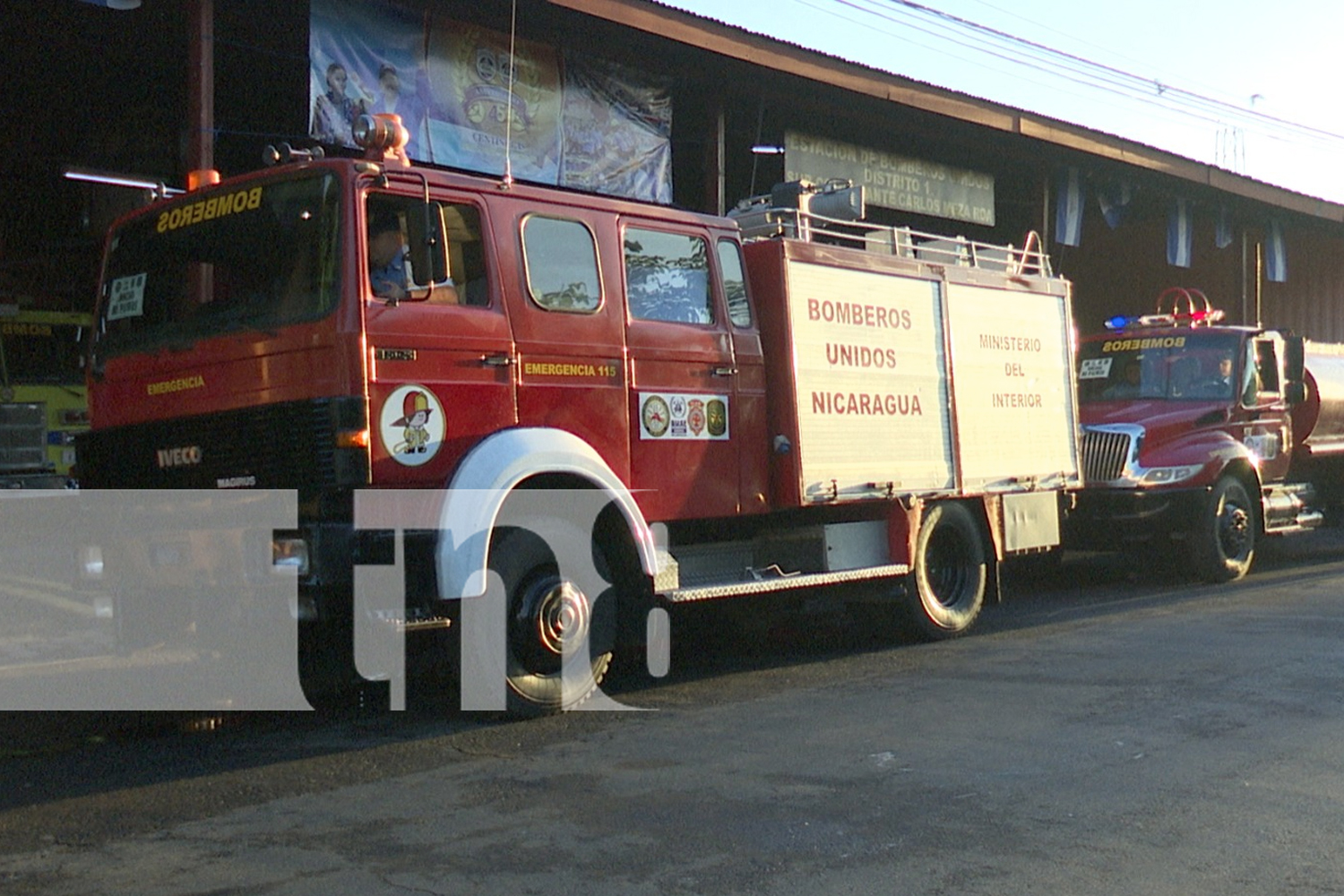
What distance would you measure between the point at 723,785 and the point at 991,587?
542 centimetres

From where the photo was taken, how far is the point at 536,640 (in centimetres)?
704

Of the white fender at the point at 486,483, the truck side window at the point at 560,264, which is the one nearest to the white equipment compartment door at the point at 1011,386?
the truck side window at the point at 560,264

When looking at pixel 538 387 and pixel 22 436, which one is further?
pixel 22 436

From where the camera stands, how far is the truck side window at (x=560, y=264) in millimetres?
7410

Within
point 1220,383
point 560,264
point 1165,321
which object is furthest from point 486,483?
point 1165,321

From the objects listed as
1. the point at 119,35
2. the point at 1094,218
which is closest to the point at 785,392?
the point at 119,35

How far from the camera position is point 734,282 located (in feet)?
28.3

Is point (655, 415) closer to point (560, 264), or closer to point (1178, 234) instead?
point (560, 264)

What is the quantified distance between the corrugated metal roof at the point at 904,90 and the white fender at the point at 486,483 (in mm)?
6021

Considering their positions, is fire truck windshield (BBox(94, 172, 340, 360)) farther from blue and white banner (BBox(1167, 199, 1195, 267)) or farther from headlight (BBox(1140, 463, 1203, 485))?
blue and white banner (BBox(1167, 199, 1195, 267))

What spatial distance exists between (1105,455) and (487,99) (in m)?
6.62

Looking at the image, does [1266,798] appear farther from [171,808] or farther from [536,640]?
[171,808]

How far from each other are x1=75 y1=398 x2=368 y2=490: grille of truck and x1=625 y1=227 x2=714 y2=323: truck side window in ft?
6.92

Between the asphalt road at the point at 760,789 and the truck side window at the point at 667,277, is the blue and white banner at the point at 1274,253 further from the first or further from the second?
the truck side window at the point at 667,277
